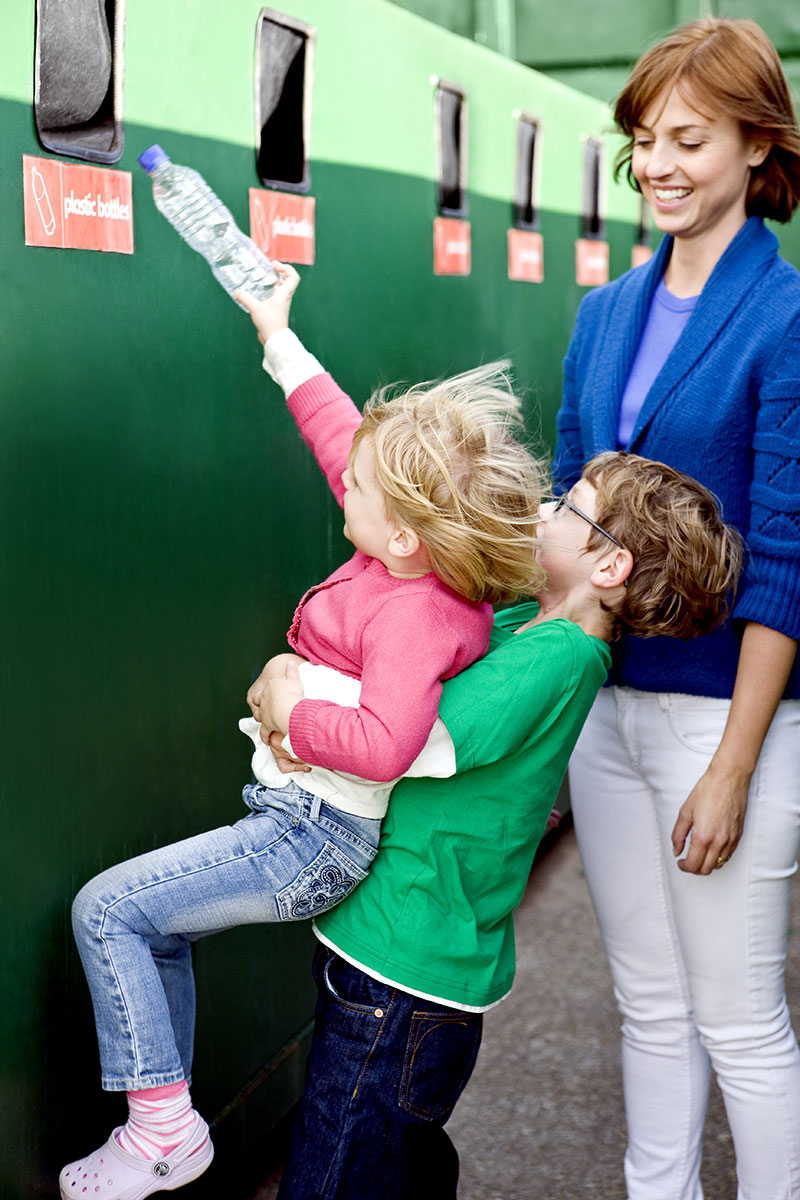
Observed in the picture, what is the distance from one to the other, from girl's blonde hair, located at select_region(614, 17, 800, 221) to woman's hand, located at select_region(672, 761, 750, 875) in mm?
871

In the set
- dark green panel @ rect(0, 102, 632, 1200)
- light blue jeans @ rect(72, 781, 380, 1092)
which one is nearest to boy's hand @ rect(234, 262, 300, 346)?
dark green panel @ rect(0, 102, 632, 1200)

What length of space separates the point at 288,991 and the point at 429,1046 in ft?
3.05

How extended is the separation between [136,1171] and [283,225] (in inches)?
60.0

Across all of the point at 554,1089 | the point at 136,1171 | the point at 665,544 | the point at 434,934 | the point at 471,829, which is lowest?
the point at 554,1089

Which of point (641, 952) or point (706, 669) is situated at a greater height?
point (706, 669)

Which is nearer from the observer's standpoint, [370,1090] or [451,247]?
[370,1090]

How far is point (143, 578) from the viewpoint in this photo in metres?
2.02

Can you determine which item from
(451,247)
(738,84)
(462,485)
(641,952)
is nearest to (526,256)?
(451,247)

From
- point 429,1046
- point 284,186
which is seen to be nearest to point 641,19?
point 284,186

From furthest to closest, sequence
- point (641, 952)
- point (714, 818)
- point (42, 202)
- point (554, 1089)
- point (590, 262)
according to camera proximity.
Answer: point (590, 262)
point (554, 1089)
point (641, 952)
point (714, 818)
point (42, 202)

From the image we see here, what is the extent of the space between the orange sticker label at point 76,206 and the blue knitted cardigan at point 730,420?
77 centimetres

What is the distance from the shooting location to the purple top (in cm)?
205

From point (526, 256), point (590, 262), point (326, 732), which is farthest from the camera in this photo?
point (590, 262)

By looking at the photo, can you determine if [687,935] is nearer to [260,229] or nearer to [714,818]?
[714,818]
